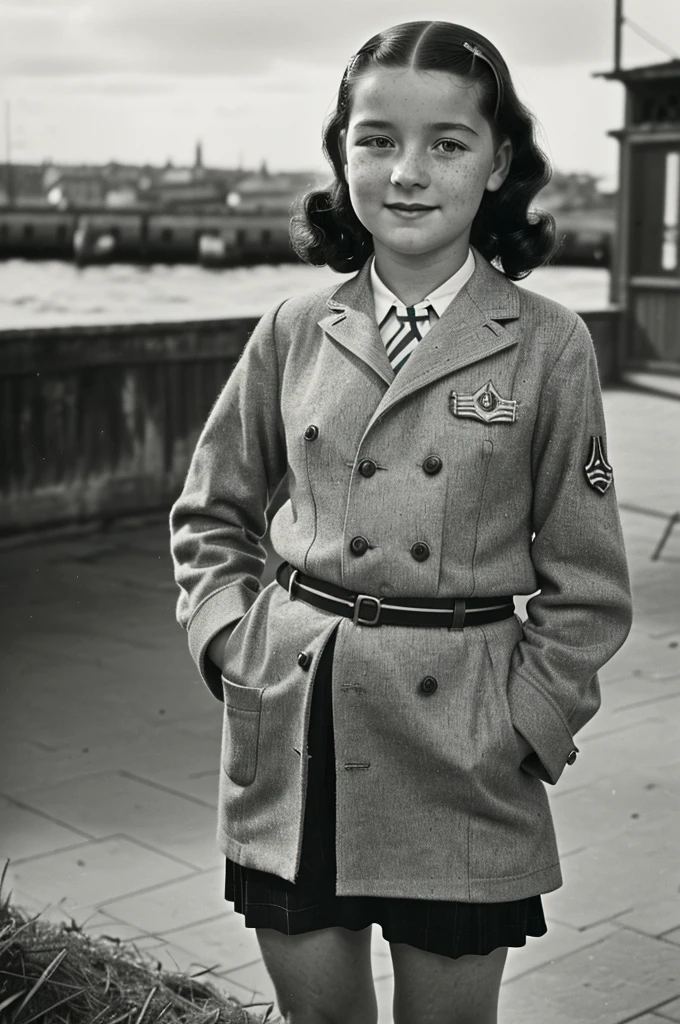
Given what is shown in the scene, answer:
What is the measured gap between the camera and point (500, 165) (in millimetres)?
1992

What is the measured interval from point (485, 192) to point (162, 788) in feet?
8.73

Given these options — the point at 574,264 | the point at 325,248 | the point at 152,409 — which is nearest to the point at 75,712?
the point at 325,248

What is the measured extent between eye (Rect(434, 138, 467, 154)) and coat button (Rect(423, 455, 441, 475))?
1.33 ft

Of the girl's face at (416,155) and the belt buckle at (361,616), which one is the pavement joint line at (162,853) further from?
the girl's face at (416,155)

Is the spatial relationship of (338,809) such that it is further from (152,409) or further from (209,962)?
(152,409)

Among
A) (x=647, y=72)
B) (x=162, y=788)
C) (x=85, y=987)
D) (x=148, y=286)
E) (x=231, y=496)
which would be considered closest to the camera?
(x=231, y=496)

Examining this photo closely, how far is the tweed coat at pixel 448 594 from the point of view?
188 centimetres

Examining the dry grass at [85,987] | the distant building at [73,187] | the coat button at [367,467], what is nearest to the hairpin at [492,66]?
the coat button at [367,467]

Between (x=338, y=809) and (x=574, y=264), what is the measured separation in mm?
40839

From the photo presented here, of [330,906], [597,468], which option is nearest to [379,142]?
[597,468]

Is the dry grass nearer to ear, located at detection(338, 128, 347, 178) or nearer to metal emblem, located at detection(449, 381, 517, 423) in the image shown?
metal emblem, located at detection(449, 381, 517, 423)

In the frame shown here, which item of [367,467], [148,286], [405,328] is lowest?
[148,286]

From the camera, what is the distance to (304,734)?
193 cm

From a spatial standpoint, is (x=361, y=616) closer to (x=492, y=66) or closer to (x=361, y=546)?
(x=361, y=546)
